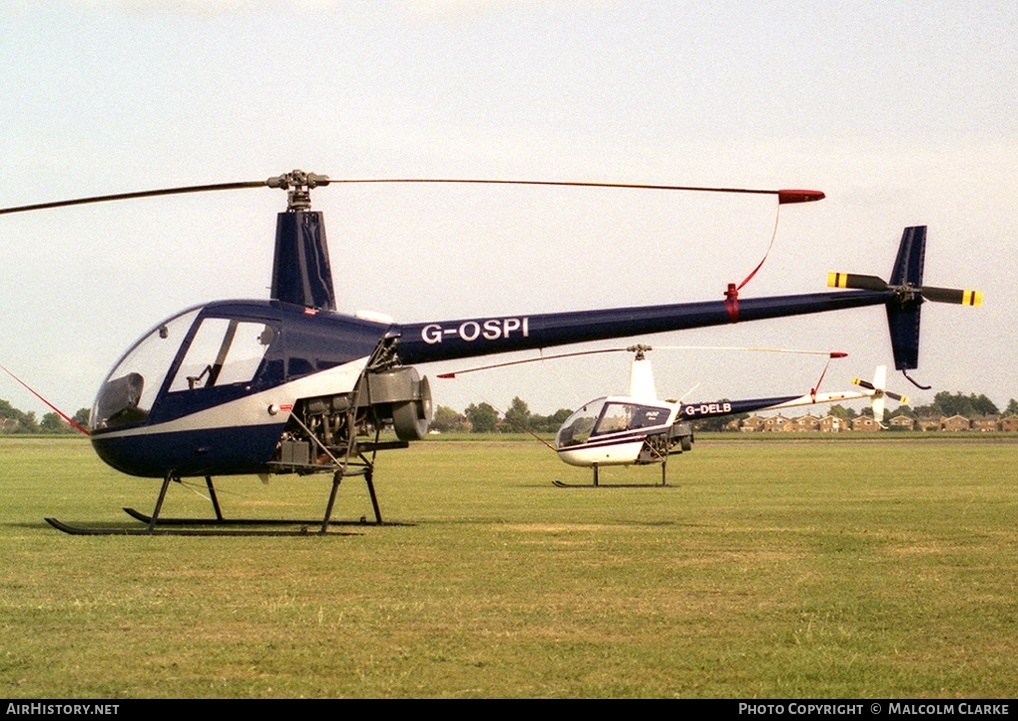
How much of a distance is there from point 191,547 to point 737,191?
7.13 m

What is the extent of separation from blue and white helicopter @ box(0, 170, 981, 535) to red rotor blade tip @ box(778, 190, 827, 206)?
6.83 ft

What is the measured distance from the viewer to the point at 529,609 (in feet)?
35.1

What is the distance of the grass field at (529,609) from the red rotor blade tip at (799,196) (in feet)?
12.5

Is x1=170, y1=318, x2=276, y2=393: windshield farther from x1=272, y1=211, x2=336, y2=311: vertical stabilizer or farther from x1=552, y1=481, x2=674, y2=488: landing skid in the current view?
x1=552, y1=481, x2=674, y2=488: landing skid

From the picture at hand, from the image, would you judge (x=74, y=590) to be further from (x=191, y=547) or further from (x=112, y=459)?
(x=112, y=459)

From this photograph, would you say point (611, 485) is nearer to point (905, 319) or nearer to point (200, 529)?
point (905, 319)

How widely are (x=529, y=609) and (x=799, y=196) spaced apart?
6.70 m

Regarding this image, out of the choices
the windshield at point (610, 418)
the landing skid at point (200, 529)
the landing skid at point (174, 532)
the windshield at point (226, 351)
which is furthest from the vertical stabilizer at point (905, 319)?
the windshield at point (610, 418)

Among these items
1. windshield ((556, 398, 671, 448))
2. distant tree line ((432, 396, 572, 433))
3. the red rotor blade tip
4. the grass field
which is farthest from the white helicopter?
distant tree line ((432, 396, 572, 433))

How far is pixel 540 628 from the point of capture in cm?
980

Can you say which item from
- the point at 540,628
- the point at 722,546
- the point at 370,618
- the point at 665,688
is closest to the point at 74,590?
the point at 370,618

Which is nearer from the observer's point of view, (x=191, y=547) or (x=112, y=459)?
(x=191, y=547)

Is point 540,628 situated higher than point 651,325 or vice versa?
point 651,325

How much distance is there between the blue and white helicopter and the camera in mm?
16969
